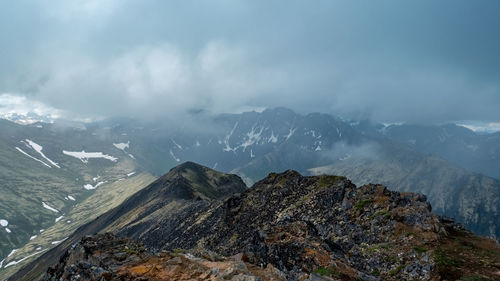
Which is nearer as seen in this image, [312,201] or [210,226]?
[312,201]

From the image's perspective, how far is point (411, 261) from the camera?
23.7 meters

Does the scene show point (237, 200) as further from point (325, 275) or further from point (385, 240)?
point (325, 275)

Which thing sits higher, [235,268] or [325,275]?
[235,268]

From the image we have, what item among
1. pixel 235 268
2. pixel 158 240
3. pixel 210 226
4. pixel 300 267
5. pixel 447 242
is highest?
pixel 235 268

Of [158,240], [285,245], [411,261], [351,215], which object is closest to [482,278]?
[411,261]

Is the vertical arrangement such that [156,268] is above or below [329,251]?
above

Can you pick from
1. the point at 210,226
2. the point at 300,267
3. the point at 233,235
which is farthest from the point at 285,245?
the point at 210,226

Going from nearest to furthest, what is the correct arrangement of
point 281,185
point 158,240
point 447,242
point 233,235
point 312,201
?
point 447,242 → point 312,201 → point 233,235 → point 281,185 → point 158,240

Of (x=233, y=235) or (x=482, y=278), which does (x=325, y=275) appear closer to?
(x=482, y=278)

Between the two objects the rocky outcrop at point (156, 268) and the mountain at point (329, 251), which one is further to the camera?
the mountain at point (329, 251)

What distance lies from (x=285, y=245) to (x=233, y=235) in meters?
29.7

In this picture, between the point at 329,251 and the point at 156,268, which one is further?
the point at 329,251

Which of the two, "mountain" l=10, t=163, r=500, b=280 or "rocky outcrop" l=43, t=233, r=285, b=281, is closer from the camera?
"rocky outcrop" l=43, t=233, r=285, b=281

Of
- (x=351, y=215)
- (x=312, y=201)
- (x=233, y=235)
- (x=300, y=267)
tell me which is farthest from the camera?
(x=233, y=235)
